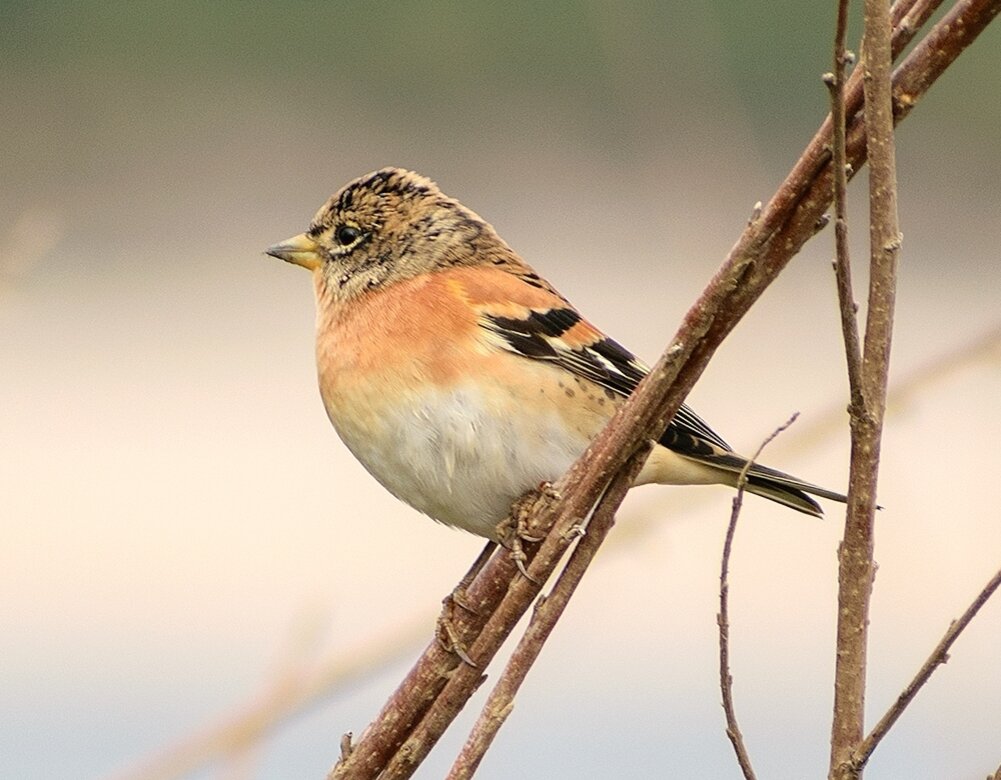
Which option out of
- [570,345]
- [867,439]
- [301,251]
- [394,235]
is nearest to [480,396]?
[570,345]

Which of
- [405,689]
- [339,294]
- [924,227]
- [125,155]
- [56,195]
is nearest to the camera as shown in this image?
[405,689]

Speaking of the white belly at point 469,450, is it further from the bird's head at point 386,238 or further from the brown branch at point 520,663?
the brown branch at point 520,663

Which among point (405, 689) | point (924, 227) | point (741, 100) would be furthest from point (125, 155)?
point (405, 689)

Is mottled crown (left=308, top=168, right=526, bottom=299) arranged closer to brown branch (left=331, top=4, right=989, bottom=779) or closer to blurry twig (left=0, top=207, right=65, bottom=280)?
blurry twig (left=0, top=207, right=65, bottom=280)

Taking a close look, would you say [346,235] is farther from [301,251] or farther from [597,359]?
[597,359]

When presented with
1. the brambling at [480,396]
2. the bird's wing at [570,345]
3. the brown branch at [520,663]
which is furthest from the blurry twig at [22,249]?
the brown branch at [520,663]

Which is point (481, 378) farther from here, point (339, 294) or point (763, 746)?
point (763, 746)
